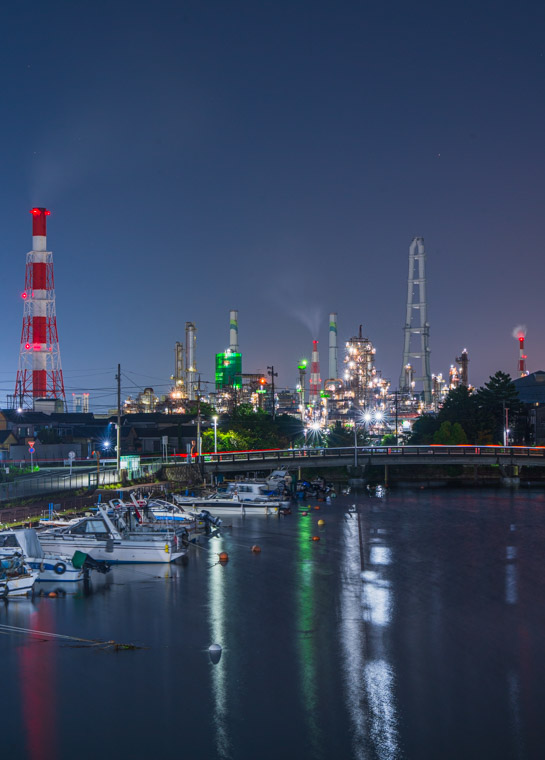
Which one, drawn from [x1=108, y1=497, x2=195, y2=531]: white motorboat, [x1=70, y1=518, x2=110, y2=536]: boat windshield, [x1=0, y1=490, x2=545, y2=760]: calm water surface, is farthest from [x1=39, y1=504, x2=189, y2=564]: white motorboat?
[x1=108, y1=497, x2=195, y2=531]: white motorboat

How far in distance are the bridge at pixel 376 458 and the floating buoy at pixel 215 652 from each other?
43600mm

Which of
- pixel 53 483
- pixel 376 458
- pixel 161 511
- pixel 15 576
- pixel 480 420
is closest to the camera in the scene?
pixel 15 576

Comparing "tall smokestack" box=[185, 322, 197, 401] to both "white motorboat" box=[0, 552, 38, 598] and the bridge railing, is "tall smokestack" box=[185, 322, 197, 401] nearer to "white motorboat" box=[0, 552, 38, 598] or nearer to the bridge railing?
the bridge railing

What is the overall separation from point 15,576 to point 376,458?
1921 inches

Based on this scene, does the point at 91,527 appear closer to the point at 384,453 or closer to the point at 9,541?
the point at 9,541

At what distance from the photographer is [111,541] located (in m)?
32.8

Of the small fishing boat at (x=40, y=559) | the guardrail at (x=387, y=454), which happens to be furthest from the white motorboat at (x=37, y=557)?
the guardrail at (x=387, y=454)

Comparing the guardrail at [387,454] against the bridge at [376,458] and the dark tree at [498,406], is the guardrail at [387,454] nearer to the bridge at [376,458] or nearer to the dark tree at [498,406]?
the bridge at [376,458]

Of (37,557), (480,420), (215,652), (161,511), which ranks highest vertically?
(480,420)

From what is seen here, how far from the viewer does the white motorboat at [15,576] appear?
86.8 feet

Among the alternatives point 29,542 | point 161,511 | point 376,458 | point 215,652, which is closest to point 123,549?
point 29,542

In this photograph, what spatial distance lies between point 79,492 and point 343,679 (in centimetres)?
3133

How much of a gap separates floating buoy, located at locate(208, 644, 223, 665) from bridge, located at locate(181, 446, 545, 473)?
1717 inches

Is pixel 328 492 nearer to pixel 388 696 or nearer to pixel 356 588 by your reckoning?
pixel 356 588
